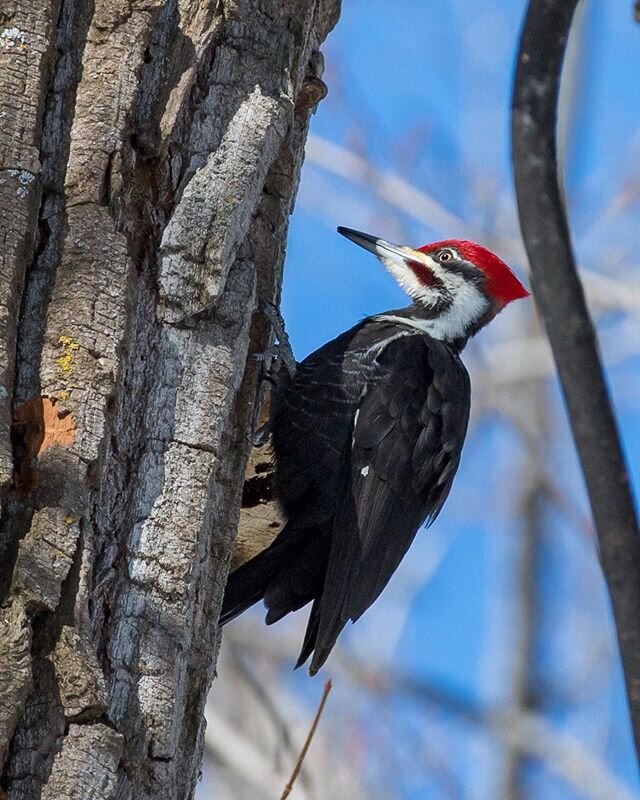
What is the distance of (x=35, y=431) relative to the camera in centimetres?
195

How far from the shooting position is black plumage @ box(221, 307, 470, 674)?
3.10 m

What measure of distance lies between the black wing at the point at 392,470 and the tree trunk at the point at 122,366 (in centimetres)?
73

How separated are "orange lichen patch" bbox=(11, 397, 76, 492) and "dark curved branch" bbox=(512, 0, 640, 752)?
2.77ft

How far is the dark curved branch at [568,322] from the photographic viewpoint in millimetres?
1226

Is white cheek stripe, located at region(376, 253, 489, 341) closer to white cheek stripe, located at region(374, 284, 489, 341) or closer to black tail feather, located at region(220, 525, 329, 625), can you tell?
white cheek stripe, located at region(374, 284, 489, 341)

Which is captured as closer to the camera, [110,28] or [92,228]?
[92,228]

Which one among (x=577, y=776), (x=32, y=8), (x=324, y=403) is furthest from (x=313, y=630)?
(x=577, y=776)

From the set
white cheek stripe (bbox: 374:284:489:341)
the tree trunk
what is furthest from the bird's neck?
the tree trunk

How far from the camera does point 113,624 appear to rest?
1.94 m

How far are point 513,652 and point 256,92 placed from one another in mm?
6266

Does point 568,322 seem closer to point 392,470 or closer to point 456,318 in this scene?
point 392,470

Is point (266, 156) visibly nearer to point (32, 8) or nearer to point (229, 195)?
point (229, 195)

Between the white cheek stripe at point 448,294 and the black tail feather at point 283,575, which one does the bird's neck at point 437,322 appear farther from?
the black tail feather at point 283,575

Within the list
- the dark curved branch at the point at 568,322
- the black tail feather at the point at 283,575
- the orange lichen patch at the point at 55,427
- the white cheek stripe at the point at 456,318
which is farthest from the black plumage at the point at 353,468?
the dark curved branch at the point at 568,322
